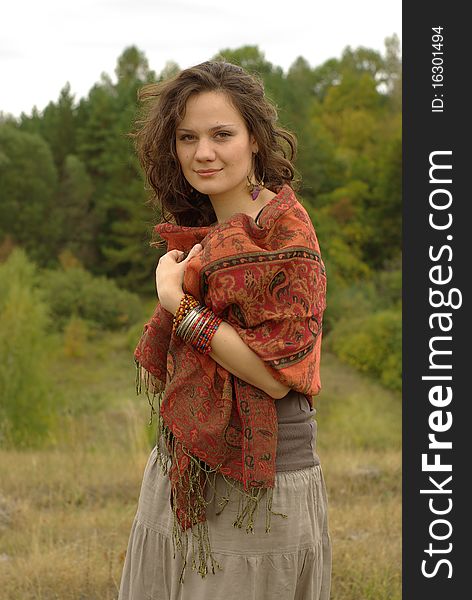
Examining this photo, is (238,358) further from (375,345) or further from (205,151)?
(375,345)

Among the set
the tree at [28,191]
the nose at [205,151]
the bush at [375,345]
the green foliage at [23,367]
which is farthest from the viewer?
the tree at [28,191]

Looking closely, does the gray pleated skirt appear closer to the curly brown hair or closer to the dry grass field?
the curly brown hair

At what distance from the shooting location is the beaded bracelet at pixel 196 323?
1634 mm

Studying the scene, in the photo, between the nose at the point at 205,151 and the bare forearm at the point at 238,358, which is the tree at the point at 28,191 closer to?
the nose at the point at 205,151

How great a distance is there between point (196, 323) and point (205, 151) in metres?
0.37

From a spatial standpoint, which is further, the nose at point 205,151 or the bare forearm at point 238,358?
the nose at point 205,151

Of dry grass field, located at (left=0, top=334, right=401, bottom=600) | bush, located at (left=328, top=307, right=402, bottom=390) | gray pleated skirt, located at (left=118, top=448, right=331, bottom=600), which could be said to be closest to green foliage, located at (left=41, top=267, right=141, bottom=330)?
bush, located at (left=328, top=307, right=402, bottom=390)

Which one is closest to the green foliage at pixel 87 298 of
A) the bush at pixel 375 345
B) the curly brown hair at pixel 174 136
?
the bush at pixel 375 345

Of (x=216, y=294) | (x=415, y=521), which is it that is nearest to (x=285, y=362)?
(x=216, y=294)

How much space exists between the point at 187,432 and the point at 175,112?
67 cm

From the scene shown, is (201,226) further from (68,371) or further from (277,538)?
(68,371)

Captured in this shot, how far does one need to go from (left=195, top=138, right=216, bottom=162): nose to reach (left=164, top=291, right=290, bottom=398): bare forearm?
1.16 ft

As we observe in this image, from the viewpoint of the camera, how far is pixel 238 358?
1.62 metres

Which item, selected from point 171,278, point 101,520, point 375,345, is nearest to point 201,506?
point 171,278
